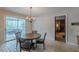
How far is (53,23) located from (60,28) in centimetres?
22

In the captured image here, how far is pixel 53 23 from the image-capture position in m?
2.35

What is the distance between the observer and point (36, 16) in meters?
2.34

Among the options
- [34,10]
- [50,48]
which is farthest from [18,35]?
[50,48]

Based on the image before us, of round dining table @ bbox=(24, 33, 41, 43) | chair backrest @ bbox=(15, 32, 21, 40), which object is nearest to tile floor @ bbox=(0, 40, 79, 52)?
chair backrest @ bbox=(15, 32, 21, 40)

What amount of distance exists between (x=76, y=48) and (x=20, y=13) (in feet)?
5.10

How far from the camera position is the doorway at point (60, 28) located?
2.27m

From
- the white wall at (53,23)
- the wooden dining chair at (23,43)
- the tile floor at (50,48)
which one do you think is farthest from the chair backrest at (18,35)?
the white wall at (53,23)

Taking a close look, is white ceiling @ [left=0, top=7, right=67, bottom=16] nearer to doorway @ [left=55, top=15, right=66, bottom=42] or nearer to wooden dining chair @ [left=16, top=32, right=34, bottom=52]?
doorway @ [left=55, top=15, right=66, bottom=42]

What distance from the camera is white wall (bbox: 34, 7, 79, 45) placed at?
216 centimetres

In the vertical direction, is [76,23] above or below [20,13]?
below

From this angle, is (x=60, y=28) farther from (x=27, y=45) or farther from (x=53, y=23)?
(x=27, y=45)

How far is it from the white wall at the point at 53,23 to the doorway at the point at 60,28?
0.26 feet
